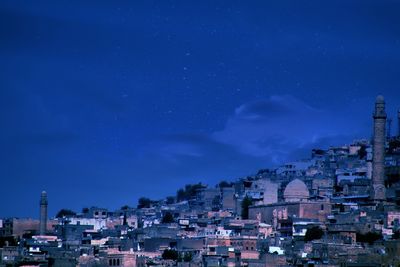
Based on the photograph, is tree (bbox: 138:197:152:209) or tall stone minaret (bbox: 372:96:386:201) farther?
tree (bbox: 138:197:152:209)

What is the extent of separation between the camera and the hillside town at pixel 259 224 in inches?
1902

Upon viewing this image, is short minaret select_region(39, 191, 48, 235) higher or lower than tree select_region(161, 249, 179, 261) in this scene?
higher

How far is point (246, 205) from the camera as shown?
215 feet

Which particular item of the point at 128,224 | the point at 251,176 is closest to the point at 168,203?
the point at 251,176

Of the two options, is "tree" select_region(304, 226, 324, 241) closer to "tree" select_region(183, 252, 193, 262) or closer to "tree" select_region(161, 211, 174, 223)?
"tree" select_region(183, 252, 193, 262)

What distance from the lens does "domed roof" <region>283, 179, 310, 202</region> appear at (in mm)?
62406

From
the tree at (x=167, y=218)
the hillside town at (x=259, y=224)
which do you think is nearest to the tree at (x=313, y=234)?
the hillside town at (x=259, y=224)

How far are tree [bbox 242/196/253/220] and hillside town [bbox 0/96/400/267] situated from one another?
93mm

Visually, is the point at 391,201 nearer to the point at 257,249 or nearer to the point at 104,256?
the point at 257,249

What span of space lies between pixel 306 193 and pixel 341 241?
1309 cm

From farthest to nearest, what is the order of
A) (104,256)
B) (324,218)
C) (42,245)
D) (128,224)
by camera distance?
(128,224) < (324,218) < (42,245) < (104,256)

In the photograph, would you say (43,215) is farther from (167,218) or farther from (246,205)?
(246,205)

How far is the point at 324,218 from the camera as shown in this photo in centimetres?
5888

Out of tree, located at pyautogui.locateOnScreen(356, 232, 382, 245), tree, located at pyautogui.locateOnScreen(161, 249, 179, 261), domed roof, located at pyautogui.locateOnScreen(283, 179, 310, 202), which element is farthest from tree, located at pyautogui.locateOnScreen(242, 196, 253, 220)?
tree, located at pyautogui.locateOnScreen(356, 232, 382, 245)
